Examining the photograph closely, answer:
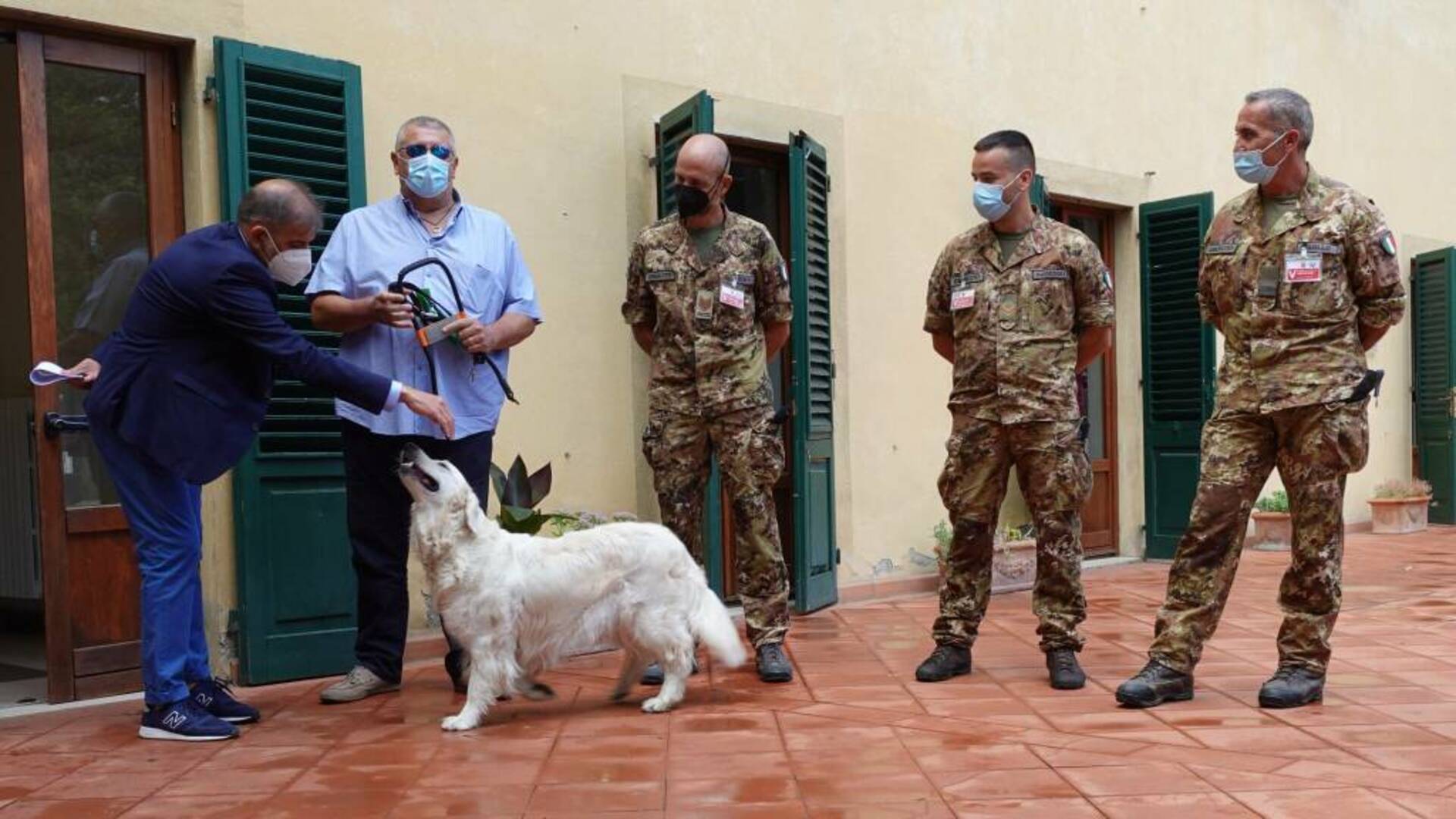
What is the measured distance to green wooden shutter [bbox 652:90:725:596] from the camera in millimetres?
5484

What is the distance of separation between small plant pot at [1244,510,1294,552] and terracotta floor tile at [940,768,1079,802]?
633 centimetres

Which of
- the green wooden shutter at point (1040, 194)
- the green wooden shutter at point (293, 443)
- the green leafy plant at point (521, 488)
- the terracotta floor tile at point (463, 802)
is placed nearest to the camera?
the terracotta floor tile at point (463, 802)

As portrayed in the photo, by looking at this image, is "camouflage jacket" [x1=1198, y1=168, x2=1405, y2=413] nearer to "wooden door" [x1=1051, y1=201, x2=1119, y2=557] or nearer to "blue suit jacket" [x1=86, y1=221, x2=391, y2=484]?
"blue suit jacket" [x1=86, y1=221, x2=391, y2=484]

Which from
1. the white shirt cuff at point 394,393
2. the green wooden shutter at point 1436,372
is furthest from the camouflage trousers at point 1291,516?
the green wooden shutter at point 1436,372

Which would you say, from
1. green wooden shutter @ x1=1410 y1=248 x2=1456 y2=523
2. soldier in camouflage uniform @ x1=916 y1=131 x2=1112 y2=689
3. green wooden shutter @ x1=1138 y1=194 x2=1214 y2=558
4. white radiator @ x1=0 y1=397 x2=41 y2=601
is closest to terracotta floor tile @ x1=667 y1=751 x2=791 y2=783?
soldier in camouflage uniform @ x1=916 y1=131 x2=1112 y2=689

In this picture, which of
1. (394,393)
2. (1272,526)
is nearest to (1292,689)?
(394,393)

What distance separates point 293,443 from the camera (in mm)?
4672

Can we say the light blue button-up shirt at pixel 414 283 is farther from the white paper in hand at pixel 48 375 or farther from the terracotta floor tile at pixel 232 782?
the terracotta floor tile at pixel 232 782

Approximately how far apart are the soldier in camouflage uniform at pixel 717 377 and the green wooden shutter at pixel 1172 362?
15.3ft

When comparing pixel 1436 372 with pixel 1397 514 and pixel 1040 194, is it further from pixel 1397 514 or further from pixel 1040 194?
pixel 1040 194

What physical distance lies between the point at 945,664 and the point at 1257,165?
1.98m

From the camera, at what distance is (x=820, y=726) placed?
12.5 feet

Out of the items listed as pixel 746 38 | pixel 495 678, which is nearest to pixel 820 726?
pixel 495 678

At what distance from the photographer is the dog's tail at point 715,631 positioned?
4.10 metres
